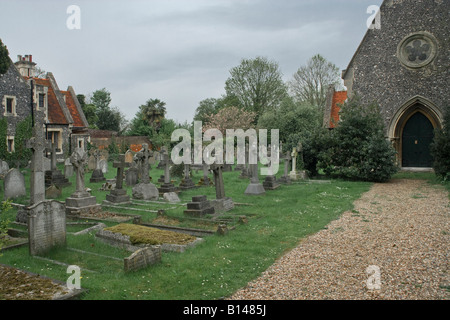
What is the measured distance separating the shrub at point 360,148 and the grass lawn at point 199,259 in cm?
699

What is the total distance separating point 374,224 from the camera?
930 cm

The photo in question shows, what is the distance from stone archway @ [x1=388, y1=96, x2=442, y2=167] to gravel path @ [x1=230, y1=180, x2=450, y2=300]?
1190 cm

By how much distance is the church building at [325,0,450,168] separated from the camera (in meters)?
20.2

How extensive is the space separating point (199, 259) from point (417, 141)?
758 inches

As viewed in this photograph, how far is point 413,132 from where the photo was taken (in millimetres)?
21484

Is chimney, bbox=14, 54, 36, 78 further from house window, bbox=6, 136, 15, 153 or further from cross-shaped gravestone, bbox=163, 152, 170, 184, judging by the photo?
cross-shaped gravestone, bbox=163, 152, 170, 184

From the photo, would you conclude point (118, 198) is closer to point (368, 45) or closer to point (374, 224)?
point (374, 224)

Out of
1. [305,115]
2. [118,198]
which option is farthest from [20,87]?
[305,115]

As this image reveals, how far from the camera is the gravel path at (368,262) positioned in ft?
17.1

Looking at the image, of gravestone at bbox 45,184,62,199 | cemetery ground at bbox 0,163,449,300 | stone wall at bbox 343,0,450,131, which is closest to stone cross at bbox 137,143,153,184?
cemetery ground at bbox 0,163,449,300

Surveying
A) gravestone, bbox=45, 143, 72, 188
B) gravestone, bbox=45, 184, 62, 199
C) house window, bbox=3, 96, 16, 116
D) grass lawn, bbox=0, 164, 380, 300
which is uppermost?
house window, bbox=3, 96, 16, 116

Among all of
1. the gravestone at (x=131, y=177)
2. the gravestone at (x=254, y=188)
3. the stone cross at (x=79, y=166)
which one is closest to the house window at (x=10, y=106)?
the gravestone at (x=131, y=177)

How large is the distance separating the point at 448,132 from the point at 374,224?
33.5ft
